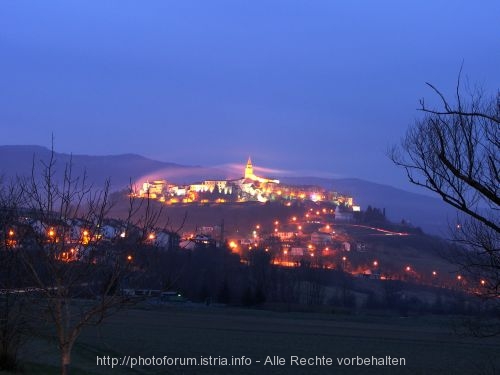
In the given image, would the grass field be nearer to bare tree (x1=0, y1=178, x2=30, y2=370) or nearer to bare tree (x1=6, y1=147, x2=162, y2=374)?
bare tree (x1=0, y1=178, x2=30, y2=370)

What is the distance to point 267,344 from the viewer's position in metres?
32.2

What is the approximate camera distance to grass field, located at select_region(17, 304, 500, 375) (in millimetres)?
22938

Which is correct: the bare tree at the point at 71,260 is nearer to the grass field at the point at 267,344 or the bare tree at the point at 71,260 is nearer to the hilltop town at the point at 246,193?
the grass field at the point at 267,344

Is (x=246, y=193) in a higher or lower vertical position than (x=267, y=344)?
higher

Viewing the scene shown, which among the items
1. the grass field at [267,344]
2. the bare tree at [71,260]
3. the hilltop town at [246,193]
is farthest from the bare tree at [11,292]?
the hilltop town at [246,193]

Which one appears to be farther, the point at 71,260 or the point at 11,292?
the point at 11,292

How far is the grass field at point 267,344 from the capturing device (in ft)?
75.3

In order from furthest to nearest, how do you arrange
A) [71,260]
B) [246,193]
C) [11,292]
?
1. [246,193]
2. [11,292]
3. [71,260]

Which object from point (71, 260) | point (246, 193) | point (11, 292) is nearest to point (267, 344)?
point (11, 292)

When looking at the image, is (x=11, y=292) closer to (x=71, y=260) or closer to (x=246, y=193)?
(x=71, y=260)

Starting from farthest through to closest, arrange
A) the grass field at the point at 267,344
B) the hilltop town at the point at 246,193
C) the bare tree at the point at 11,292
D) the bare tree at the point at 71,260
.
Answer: the hilltop town at the point at 246,193 < the grass field at the point at 267,344 < the bare tree at the point at 11,292 < the bare tree at the point at 71,260

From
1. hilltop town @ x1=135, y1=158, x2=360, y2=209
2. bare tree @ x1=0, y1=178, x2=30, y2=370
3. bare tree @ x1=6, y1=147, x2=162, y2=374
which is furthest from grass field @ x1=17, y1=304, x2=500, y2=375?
hilltop town @ x1=135, y1=158, x2=360, y2=209

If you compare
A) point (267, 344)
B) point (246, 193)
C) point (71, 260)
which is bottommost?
point (267, 344)

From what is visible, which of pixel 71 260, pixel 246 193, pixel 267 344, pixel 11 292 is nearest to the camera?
pixel 71 260
